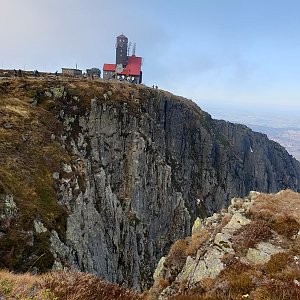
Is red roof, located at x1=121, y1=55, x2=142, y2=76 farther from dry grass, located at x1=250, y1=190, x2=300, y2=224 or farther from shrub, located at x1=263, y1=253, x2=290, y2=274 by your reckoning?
shrub, located at x1=263, y1=253, x2=290, y2=274

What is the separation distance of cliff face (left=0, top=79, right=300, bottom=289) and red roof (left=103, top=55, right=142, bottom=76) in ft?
78.2

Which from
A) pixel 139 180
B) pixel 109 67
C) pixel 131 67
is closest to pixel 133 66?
pixel 131 67

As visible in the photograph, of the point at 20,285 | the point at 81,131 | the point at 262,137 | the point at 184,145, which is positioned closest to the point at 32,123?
the point at 81,131

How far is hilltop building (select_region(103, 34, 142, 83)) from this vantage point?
13436cm

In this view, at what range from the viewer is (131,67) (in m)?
137

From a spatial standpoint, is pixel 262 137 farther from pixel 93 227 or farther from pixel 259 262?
pixel 259 262

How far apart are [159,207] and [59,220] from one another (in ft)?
175

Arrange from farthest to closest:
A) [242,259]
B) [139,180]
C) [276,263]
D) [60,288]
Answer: [139,180]
[242,259]
[276,263]
[60,288]

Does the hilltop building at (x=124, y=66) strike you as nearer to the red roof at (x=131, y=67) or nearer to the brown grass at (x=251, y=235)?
the red roof at (x=131, y=67)

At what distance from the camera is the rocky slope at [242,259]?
15297 millimetres

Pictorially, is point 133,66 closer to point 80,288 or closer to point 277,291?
point 277,291

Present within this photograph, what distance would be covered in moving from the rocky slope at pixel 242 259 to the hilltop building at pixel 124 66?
11232cm

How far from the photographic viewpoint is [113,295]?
1402 cm

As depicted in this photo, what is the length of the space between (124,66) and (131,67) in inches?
178
